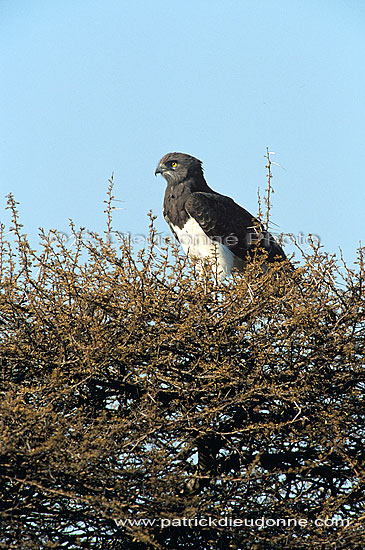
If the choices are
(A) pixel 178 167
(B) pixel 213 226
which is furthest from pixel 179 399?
(A) pixel 178 167

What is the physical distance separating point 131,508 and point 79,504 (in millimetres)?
440

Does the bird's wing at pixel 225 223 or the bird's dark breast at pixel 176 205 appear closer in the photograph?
the bird's wing at pixel 225 223

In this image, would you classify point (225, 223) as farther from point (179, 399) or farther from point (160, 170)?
point (179, 399)

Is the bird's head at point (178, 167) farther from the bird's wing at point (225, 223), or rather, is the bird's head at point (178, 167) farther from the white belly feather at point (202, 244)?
the white belly feather at point (202, 244)

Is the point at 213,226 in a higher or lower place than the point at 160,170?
lower

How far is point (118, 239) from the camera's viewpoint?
5.53m

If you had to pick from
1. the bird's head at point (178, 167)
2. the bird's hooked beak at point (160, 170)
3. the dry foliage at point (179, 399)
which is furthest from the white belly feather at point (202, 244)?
the dry foliage at point (179, 399)

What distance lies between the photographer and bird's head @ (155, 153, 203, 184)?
9.06 metres

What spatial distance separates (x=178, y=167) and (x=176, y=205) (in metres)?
0.73

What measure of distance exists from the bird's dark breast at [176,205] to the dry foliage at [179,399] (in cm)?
289

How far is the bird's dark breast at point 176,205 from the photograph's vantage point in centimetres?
854

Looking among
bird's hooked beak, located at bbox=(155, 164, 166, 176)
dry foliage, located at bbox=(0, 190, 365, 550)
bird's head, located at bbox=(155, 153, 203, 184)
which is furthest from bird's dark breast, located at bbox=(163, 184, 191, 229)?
dry foliage, located at bbox=(0, 190, 365, 550)

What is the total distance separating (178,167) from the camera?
916cm

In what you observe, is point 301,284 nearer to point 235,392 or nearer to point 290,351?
point 290,351
